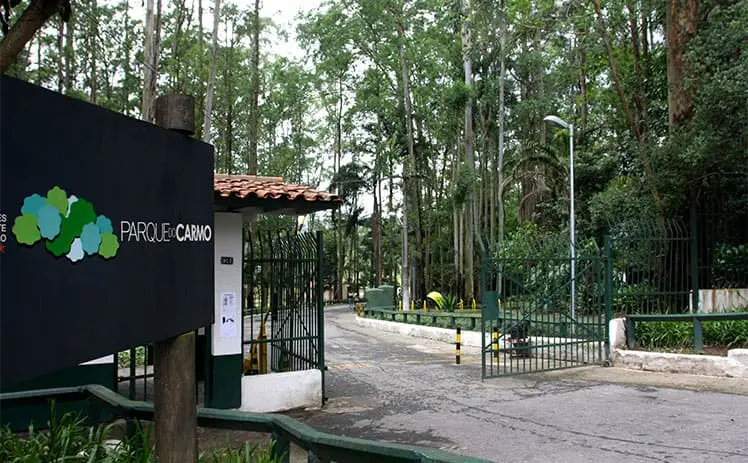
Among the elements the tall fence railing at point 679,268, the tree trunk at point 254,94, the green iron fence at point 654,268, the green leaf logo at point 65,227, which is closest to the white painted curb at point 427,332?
the green iron fence at point 654,268

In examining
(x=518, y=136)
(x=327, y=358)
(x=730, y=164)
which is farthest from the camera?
(x=518, y=136)

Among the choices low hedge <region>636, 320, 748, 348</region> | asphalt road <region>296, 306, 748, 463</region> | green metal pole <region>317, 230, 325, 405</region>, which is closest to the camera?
asphalt road <region>296, 306, 748, 463</region>

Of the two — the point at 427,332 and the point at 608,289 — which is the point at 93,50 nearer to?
the point at 427,332

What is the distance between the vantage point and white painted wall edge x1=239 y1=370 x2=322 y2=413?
8922 millimetres

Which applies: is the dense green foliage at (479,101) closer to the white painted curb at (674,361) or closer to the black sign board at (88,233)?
the white painted curb at (674,361)

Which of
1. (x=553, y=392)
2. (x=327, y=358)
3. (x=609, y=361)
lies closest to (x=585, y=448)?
(x=553, y=392)

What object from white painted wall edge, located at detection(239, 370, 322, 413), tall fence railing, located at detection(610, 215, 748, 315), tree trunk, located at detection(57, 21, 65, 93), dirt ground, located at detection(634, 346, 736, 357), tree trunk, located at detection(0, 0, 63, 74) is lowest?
white painted wall edge, located at detection(239, 370, 322, 413)

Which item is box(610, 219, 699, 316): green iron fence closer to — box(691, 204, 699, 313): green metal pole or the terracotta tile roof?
box(691, 204, 699, 313): green metal pole

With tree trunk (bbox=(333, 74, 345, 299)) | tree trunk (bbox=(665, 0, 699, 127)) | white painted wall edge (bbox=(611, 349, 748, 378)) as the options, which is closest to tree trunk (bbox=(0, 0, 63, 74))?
white painted wall edge (bbox=(611, 349, 748, 378))

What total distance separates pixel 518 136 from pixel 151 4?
24439 mm

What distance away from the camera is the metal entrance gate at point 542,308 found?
11.3 metres

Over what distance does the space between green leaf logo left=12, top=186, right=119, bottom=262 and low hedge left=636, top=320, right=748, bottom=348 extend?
1219 cm

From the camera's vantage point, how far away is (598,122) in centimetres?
2494

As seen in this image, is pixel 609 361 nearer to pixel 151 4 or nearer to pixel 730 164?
pixel 730 164
